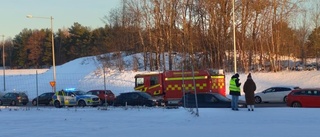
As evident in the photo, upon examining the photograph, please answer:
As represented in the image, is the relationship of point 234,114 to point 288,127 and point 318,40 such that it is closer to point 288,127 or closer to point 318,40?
point 288,127

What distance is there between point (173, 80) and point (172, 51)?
26115mm

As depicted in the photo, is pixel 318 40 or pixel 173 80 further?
pixel 318 40

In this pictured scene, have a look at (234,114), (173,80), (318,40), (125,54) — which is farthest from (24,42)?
(234,114)

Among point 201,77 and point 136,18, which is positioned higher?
point 136,18

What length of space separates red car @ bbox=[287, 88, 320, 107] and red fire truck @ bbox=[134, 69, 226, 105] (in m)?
8.61

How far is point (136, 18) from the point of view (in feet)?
210

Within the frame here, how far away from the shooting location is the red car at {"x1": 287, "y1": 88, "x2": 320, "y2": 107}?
25906mm

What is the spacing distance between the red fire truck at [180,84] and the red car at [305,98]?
861 cm

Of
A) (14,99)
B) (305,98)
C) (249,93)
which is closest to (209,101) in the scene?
(305,98)

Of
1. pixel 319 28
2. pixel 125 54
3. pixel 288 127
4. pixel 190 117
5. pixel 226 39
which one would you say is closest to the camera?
pixel 288 127

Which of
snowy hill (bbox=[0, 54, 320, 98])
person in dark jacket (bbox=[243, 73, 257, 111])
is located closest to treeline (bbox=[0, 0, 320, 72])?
snowy hill (bbox=[0, 54, 320, 98])

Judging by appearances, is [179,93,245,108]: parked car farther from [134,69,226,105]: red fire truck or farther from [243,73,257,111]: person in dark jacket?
[134,69,226,105]: red fire truck

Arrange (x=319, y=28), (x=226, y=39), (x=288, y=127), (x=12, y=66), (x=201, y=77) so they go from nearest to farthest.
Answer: (x=288, y=127) → (x=201, y=77) → (x=226, y=39) → (x=319, y=28) → (x=12, y=66)

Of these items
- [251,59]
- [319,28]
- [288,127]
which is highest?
[319,28]
